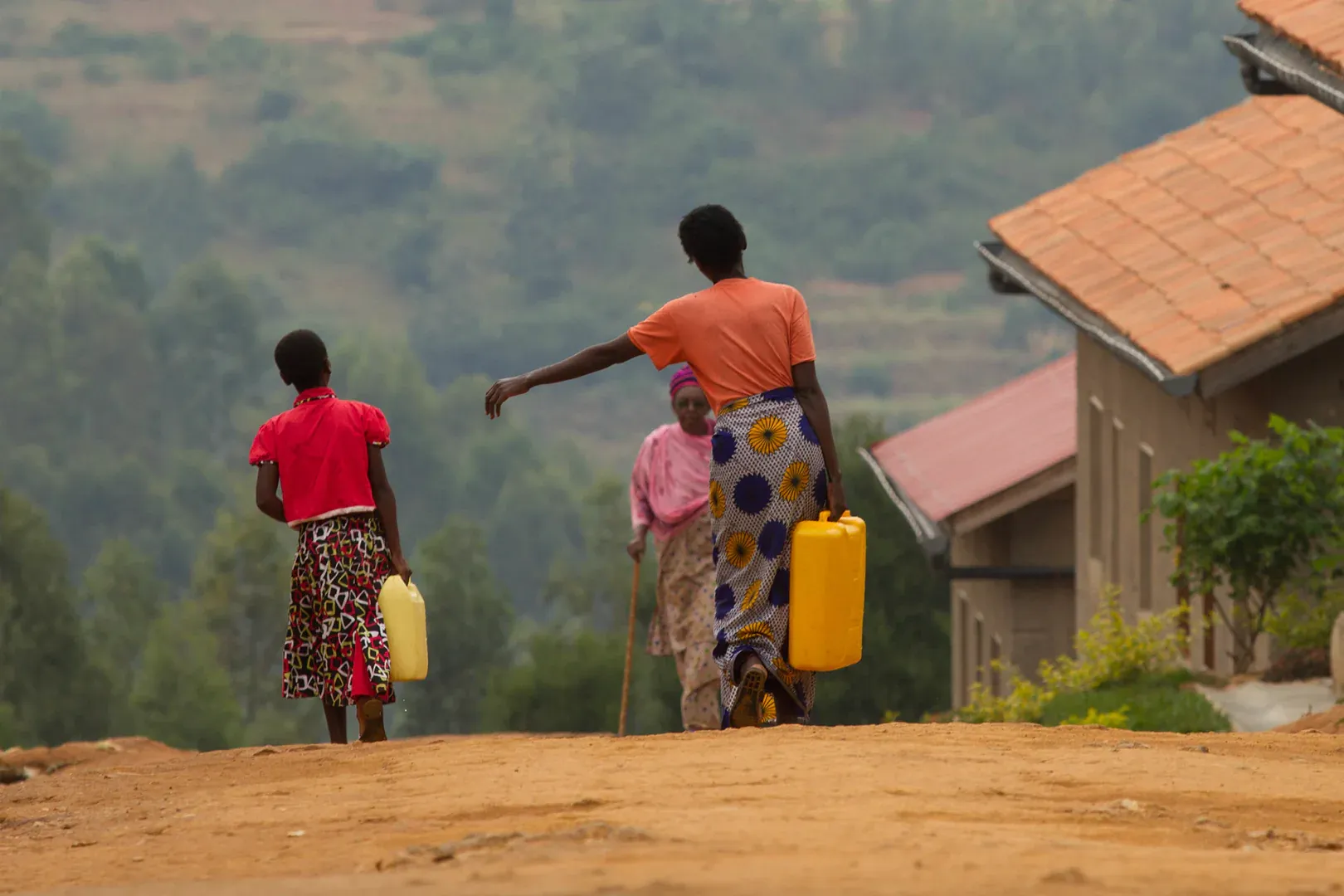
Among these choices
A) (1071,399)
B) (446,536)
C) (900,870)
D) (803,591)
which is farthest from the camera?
(446,536)

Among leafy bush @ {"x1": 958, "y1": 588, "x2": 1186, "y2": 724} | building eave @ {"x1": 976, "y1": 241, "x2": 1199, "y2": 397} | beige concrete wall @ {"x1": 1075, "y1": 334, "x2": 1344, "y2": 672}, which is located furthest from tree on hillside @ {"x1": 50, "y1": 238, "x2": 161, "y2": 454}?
leafy bush @ {"x1": 958, "y1": 588, "x2": 1186, "y2": 724}

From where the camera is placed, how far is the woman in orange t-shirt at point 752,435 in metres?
7.38

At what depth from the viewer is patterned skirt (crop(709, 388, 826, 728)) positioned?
7.42 m

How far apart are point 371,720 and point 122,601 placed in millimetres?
85569

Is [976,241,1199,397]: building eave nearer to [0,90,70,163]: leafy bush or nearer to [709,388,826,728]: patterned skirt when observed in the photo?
[709,388,826,728]: patterned skirt

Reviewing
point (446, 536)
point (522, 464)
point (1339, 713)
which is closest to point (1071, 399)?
point (1339, 713)

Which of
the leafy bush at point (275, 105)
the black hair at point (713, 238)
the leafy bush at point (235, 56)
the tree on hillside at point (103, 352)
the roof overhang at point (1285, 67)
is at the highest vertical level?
the leafy bush at point (235, 56)

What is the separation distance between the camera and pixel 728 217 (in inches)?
296

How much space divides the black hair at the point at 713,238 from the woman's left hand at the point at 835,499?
75cm

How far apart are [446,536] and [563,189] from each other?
82.8 meters

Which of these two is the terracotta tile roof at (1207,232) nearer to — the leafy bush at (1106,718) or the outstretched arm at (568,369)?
the leafy bush at (1106,718)

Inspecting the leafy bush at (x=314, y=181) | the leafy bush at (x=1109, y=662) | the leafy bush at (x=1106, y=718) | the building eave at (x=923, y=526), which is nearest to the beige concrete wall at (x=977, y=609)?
the building eave at (x=923, y=526)

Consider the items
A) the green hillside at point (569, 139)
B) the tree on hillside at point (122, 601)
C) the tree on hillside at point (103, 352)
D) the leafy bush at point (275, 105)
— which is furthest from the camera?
the leafy bush at point (275, 105)

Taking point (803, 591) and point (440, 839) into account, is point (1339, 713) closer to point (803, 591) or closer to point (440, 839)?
point (803, 591)
